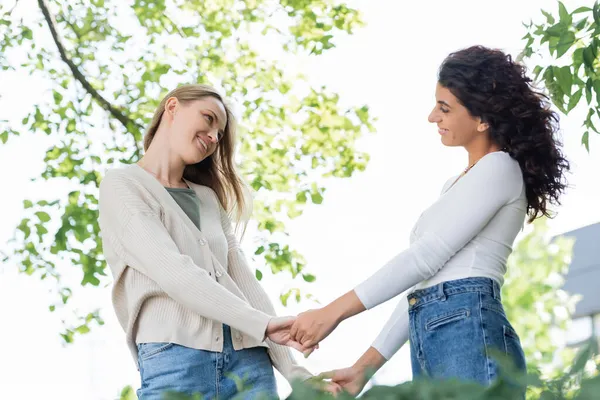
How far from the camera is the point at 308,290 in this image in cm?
634

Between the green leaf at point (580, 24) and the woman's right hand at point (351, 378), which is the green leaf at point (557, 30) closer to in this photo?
the green leaf at point (580, 24)

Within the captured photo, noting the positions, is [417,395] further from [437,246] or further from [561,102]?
[561,102]

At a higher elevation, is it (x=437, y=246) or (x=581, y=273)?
(x=581, y=273)

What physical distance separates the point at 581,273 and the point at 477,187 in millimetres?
22543

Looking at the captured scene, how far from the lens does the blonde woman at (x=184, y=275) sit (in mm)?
2459

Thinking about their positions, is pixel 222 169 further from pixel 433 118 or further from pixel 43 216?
pixel 43 216

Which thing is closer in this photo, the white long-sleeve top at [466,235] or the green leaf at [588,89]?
the white long-sleeve top at [466,235]

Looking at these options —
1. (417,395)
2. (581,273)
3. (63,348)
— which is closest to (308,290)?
(63,348)

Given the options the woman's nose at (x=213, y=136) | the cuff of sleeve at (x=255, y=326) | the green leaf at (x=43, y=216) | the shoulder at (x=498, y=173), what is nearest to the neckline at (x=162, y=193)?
the woman's nose at (x=213, y=136)

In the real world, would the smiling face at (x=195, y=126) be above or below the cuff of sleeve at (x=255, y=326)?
above

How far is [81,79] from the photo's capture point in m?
7.03

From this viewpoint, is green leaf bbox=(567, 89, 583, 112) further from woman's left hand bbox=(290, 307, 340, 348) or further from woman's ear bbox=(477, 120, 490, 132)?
woman's left hand bbox=(290, 307, 340, 348)

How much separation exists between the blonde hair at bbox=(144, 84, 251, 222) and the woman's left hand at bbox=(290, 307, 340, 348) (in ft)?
2.06

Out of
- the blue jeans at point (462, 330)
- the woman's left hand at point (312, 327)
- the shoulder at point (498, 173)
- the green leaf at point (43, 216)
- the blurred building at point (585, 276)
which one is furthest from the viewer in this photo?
the blurred building at point (585, 276)
